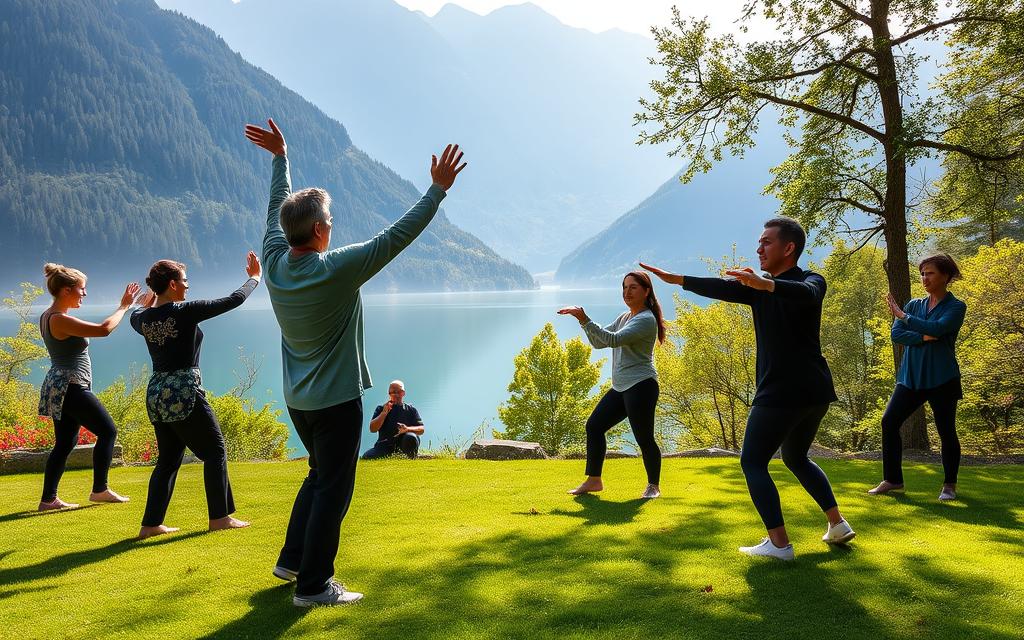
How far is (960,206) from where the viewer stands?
1183 centimetres

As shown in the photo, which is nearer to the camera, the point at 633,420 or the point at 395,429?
the point at 633,420

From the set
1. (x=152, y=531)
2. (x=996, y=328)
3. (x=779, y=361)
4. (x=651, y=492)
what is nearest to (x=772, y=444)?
(x=779, y=361)

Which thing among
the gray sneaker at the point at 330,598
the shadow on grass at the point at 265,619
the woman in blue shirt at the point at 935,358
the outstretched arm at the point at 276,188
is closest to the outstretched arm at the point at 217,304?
the outstretched arm at the point at 276,188

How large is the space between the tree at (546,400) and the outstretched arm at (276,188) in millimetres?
26606

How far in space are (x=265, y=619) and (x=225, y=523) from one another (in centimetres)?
220

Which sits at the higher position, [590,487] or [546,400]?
[546,400]

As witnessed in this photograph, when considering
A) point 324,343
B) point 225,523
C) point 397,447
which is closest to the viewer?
point 324,343

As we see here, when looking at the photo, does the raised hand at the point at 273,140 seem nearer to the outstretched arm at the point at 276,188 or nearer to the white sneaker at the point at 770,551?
the outstretched arm at the point at 276,188

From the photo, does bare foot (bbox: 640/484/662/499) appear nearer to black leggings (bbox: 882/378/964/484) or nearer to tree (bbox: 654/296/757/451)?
black leggings (bbox: 882/378/964/484)

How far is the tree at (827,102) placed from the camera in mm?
10648

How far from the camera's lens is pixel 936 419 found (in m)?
5.85

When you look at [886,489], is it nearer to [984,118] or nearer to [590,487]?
[590,487]

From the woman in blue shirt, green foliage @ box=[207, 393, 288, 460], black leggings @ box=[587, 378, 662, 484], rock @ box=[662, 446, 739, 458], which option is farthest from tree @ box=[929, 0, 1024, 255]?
green foliage @ box=[207, 393, 288, 460]

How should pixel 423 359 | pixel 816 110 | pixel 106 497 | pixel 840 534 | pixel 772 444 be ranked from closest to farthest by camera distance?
pixel 772 444, pixel 840 534, pixel 106 497, pixel 816 110, pixel 423 359
